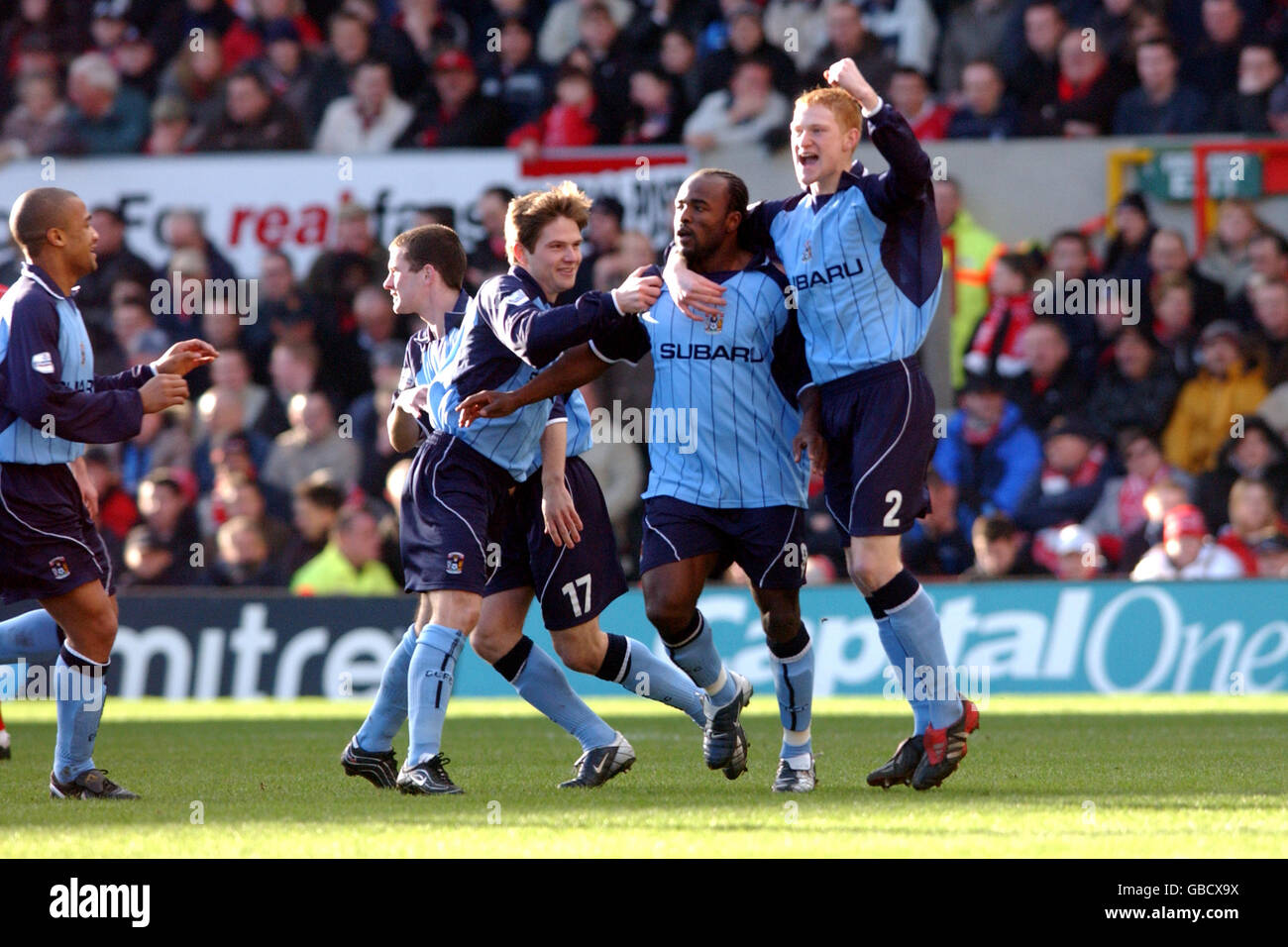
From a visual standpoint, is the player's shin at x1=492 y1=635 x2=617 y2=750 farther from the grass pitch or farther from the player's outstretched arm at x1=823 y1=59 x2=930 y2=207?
the player's outstretched arm at x1=823 y1=59 x2=930 y2=207

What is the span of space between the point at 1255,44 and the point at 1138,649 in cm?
547

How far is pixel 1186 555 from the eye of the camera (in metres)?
12.9

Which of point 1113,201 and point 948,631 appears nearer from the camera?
point 948,631

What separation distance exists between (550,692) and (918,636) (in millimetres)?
1513

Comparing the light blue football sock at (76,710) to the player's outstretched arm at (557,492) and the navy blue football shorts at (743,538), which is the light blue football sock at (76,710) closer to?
the player's outstretched arm at (557,492)

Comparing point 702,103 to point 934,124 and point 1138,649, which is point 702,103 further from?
point 1138,649

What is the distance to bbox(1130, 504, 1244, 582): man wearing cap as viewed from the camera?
12930 millimetres

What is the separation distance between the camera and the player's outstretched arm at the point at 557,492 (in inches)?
277

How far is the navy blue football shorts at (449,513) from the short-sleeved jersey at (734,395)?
2.08 ft

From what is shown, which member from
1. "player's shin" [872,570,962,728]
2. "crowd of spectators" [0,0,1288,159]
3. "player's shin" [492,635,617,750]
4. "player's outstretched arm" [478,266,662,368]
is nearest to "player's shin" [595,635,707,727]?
"player's shin" [492,635,617,750]

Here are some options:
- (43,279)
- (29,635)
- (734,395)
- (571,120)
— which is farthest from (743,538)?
(571,120)

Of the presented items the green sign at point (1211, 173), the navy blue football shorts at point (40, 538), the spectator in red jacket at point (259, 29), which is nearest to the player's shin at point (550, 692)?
the navy blue football shorts at point (40, 538)

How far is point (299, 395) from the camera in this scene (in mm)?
15195

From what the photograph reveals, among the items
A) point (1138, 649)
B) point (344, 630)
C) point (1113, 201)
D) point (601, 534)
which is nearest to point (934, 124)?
point (1113, 201)
